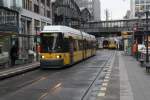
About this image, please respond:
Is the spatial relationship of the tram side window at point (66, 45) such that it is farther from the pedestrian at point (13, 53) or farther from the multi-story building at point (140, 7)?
the multi-story building at point (140, 7)

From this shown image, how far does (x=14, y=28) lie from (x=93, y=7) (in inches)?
5861

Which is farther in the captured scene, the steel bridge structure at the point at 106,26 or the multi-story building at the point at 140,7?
the steel bridge structure at the point at 106,26

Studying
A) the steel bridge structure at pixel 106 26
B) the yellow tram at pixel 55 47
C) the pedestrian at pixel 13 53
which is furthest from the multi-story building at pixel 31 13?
the steel bridge structure at pixel 106 26

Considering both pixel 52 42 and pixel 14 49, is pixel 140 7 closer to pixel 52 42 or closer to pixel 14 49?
pixel 14 49

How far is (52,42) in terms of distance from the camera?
2783 cm

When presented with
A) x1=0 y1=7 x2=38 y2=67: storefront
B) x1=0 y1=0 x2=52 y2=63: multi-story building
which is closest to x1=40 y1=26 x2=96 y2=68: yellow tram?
x1=0 y1=7 x2=38 y2=67: storefront

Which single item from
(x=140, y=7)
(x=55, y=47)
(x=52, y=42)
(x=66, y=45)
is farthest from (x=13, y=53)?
(x=140, y=7)

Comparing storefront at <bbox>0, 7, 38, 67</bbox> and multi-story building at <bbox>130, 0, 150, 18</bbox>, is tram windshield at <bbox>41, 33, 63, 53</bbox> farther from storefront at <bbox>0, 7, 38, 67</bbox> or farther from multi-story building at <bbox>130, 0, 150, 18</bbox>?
multi-story building at <bbox>130, 0, 150, 18</bbox>

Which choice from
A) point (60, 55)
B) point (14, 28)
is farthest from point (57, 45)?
point (14, 28)

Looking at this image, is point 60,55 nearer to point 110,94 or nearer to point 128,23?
point 110,94

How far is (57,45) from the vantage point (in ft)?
91.2

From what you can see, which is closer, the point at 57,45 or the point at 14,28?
the point at 57,45

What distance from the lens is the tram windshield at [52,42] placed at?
27766 millimetres

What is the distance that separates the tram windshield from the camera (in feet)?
91.1
